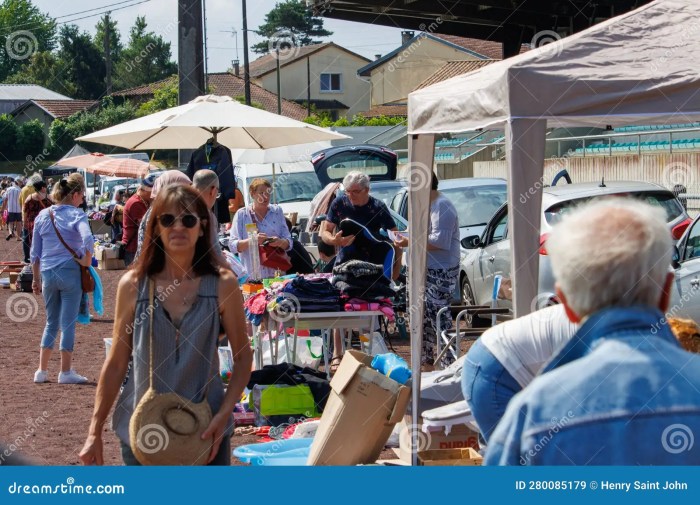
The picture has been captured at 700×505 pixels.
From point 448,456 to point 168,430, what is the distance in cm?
249

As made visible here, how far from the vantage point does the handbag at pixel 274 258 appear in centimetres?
1058

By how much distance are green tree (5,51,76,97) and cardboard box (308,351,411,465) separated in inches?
4244

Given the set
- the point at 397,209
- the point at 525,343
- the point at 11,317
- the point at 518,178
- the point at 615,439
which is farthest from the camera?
the point at 11,317

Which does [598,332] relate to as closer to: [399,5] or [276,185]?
[276,185]

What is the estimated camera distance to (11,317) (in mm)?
16594

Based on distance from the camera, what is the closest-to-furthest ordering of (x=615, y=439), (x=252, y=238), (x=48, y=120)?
A: (x=615, y=439)
(x=252, y=238)
(x=48, y=120)

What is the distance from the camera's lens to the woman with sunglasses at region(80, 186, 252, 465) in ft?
14.4

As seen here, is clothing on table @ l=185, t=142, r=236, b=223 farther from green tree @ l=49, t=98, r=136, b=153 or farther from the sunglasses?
green tree @ l=49, t=98, r=136, b=153

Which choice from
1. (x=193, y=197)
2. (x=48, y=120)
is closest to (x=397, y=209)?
(x=193, y=197)

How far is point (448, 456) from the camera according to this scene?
6320 millimetres

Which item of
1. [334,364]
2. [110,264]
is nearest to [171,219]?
[334,364]

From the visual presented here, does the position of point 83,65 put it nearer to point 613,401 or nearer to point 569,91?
point 569,91

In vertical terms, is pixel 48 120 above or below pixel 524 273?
above

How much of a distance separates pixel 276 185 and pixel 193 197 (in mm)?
15110
